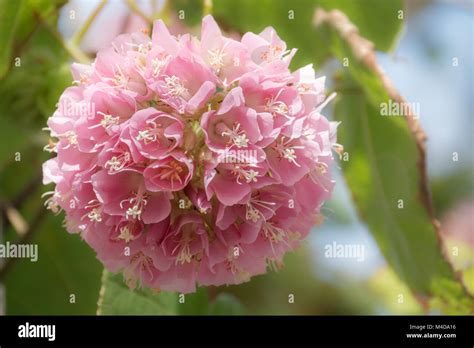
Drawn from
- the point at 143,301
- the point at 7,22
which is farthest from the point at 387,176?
the point at 7,22

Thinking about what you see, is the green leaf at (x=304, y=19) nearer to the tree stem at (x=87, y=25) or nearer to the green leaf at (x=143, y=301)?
the tree stem at (x=87, y=25)

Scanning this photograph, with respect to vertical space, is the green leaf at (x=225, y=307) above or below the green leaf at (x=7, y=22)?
below

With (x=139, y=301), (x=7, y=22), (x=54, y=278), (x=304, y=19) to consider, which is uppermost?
(x=304, y=19)
